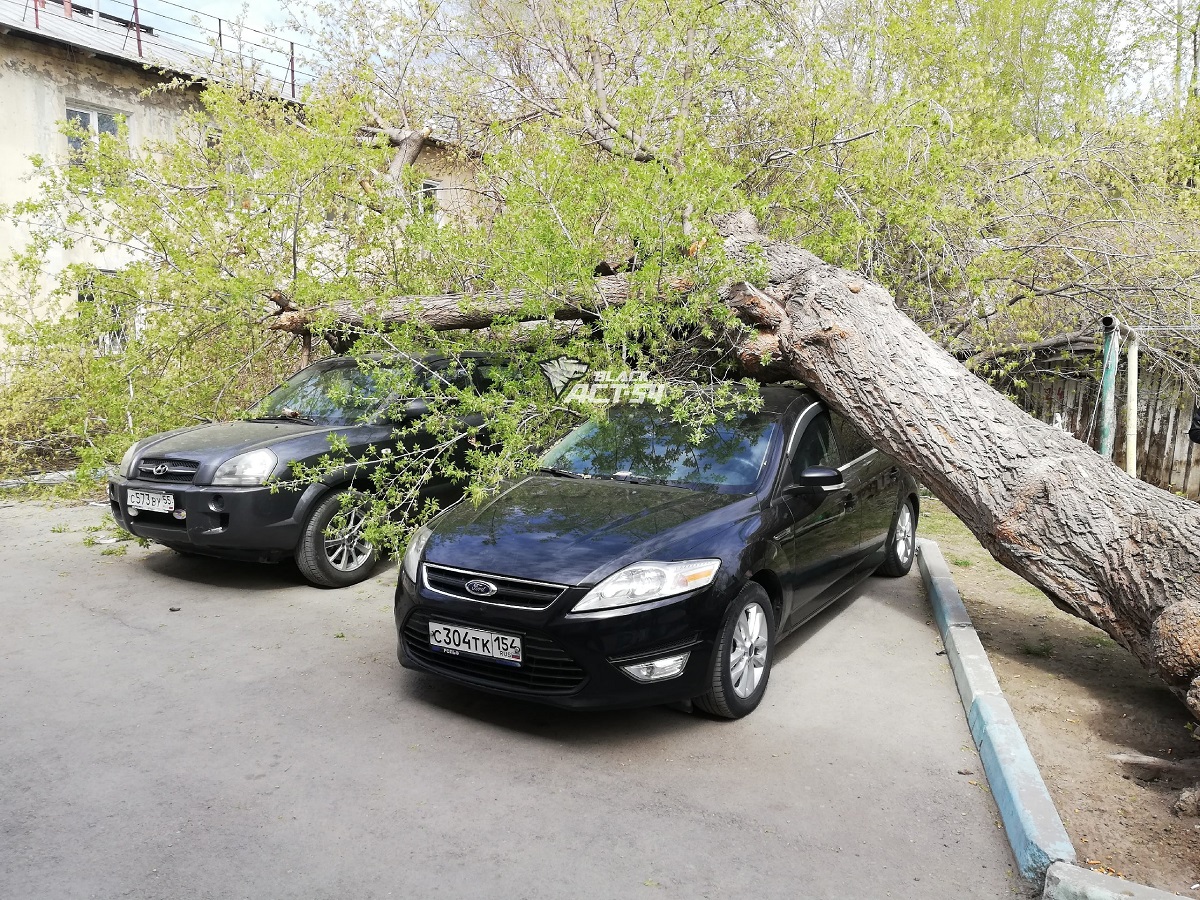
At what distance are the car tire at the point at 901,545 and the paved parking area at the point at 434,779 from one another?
58.2 inches

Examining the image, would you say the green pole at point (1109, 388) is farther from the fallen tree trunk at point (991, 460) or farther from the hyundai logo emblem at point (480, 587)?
the hyundai logo emblem at point (480, 587)

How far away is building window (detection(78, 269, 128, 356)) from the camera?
799cm

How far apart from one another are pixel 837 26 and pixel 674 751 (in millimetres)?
12074

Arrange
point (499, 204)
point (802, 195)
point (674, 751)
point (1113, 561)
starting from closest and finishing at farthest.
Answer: point (674, 751), point (1113, 561), point (802, 195), point (499, 204)

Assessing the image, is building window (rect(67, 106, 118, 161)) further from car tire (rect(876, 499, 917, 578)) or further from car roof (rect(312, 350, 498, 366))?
car tire (rect(876, 499, 917, 578))

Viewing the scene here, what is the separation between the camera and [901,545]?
751cm

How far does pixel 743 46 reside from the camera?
9.82 meters

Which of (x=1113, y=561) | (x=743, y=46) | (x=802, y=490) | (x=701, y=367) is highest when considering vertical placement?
(x=743, y=46)

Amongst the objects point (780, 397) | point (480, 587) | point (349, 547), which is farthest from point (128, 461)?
point (780, 397)

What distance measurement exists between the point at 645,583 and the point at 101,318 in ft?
21.2

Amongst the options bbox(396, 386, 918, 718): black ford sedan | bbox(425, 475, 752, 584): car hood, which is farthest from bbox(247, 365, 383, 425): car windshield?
bbox(425, 475, 752, 584): car hood

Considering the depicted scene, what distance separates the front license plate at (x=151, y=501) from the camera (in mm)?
6492

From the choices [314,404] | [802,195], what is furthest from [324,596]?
[802,195]

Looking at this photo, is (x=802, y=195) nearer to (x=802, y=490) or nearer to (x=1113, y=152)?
(x=1113, y=152)
